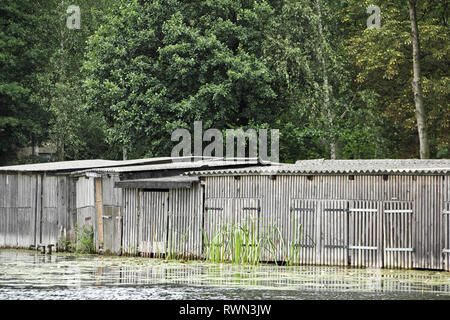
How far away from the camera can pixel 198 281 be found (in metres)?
22.8

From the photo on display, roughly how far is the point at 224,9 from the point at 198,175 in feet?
64.0

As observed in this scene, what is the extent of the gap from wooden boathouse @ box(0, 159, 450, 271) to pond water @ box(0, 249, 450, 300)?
3.10 feet

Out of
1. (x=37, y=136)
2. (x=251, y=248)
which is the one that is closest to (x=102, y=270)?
(x=251, y=248)

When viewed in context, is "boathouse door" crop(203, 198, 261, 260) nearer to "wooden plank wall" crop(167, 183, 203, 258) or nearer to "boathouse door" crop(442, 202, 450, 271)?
"wooden plank wall" crop(167, 183, 203, 258)

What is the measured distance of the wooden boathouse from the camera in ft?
89.0

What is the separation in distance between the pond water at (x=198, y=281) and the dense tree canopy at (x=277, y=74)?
1841 cm

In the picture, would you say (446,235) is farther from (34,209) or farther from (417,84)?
(417,84)

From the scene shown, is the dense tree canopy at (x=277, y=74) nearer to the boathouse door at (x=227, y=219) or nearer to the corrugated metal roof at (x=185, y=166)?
the corrugated metal roof at (x=185, y=166)

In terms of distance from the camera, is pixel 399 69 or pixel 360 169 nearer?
pixel 360 169

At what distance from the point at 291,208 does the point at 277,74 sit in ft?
66.2

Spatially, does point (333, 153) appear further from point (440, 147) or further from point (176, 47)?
point (176, 47)

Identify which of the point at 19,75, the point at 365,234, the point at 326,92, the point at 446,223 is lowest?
the point at 365,234

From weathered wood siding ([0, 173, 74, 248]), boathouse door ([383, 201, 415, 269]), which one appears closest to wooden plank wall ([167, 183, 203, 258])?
weathered wood siding ([0, 173, 74, 248])

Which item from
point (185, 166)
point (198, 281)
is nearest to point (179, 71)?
point (185, 166)
